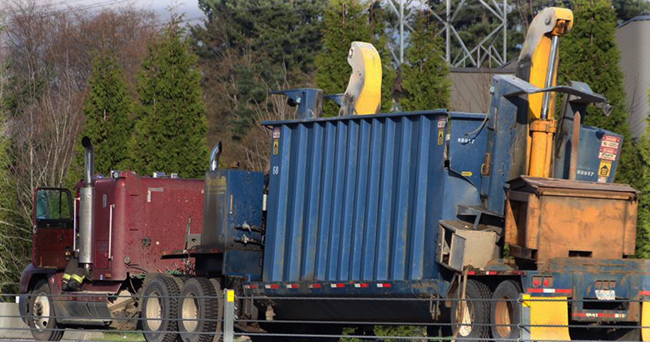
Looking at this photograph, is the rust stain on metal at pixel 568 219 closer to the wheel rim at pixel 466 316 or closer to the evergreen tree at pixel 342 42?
Answer: the wheel rim at pixel 466 316

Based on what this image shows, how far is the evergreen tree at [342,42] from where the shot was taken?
82.7ft

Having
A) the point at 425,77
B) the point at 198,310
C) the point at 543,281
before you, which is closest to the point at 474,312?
the point at 543,281

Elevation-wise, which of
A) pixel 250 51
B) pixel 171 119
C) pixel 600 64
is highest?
pixel 250 51

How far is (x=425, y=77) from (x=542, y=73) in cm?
978

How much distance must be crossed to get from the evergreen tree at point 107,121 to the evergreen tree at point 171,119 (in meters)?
0.76

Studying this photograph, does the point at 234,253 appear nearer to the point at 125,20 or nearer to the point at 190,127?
the point at 190,127

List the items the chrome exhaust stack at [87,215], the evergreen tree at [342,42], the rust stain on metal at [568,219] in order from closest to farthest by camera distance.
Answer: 1. the rust stain on metal at [568,219]
2. the chrome exhaust stack at [87,215]
3. the evergreen tree at [342,42]

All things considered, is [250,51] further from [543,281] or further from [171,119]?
[543,281]

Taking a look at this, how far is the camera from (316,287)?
16.0 meters

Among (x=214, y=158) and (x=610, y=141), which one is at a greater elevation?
(x=610, y=141)

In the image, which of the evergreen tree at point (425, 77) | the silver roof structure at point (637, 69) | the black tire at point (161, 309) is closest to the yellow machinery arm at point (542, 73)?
the black tire at point (161, 309)

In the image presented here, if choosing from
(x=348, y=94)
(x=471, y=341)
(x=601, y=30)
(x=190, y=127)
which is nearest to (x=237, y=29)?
(x=190, y=127)

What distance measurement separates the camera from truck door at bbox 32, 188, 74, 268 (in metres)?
20.8

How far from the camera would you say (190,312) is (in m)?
18.0
